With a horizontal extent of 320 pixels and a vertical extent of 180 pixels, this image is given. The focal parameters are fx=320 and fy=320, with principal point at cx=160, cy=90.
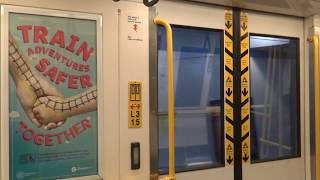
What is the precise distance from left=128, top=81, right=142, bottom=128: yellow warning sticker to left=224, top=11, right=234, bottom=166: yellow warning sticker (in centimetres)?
75

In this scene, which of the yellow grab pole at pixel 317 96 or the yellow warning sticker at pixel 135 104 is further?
the yellow grab pole at pixel 317 96


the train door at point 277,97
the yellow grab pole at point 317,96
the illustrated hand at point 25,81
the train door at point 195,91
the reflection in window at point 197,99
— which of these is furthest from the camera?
the train door at point 277,97

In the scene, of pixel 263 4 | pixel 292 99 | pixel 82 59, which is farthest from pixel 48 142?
pixel 292 99

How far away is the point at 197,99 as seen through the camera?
8.07 feet

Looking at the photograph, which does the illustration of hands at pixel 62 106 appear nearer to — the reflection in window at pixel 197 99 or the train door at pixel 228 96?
the train door at pixel 228 96

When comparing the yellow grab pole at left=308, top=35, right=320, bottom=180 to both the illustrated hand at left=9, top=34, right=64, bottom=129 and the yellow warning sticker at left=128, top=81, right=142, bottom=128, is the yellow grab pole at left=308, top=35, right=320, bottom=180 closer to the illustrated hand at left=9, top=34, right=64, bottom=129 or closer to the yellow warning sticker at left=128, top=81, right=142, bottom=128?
the yellow warning sticker at left=128, top=81, right=142, bottom=128

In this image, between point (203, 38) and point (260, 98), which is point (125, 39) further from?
point (260, 98)

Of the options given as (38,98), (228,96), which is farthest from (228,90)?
(38,98)

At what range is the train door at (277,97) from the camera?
8.74 feet

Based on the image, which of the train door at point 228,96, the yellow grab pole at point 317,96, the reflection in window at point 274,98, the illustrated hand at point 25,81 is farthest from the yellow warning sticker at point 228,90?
the illustrated hand at point 25,81

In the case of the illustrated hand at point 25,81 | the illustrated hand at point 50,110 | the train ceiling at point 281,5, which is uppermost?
the train ceiling at point 281,5

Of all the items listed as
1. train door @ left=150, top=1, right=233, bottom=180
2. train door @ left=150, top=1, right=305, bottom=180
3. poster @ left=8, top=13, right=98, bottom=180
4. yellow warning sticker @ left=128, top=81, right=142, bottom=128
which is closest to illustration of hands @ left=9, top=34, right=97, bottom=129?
poster @ left=8, top=13, right=98, bottom=180

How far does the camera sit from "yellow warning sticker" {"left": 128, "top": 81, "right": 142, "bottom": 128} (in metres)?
2.04

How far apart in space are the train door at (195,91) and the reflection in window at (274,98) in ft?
1.19
